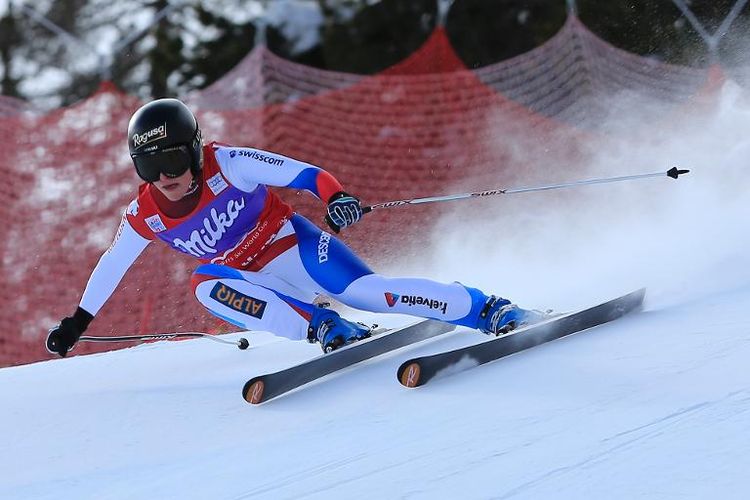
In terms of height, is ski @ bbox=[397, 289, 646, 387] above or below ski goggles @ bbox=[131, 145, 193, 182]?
below

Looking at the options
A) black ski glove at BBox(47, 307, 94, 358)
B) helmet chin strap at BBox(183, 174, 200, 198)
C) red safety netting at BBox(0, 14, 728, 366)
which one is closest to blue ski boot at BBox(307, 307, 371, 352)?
helmet chin strap at BBox(183, 174, 200, 198)

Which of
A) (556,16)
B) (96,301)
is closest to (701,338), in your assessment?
(96,301)

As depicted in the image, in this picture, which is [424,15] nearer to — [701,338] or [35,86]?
[35,86]

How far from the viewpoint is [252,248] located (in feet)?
11.4

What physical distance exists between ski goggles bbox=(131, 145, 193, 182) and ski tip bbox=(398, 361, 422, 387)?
95 centimetres

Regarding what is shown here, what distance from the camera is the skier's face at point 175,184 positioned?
10.6ft

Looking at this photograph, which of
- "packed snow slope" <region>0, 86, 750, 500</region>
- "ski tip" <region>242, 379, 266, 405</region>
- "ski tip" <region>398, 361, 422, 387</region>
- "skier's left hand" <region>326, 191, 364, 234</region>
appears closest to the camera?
"packed snow slope" <region>0, 86, 750, 500</region>

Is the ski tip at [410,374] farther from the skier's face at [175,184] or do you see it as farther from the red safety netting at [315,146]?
the red safety netting at [315,146]

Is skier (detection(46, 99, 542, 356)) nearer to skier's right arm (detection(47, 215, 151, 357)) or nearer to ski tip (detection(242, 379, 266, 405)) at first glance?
skier's right arm (detection(47, 215, 151, 357))

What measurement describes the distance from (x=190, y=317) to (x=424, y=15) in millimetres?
6061

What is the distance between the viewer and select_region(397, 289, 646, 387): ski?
9.10ft

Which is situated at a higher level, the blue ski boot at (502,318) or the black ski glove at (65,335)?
the blue ski boot at (502,318)

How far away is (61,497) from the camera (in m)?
2.34

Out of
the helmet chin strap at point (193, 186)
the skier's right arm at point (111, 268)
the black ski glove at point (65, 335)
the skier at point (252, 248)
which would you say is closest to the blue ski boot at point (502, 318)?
the skier at point (252, 248)
